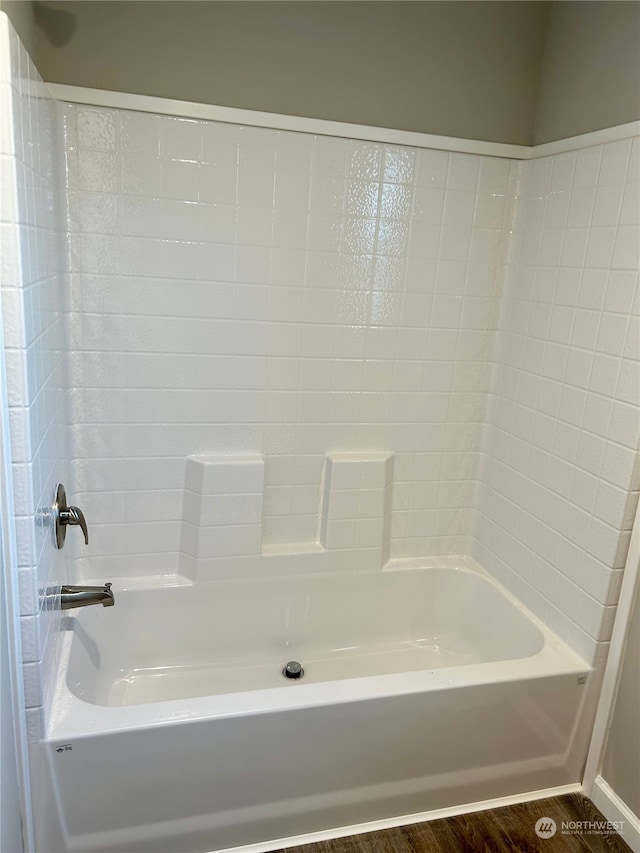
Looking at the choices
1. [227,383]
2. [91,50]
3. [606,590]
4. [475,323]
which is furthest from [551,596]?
[91,50]

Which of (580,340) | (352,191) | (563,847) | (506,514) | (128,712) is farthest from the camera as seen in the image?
(506,514)

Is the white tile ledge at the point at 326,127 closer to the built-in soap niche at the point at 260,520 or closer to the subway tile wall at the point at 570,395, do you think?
the subway tile wall at the point at 570,395

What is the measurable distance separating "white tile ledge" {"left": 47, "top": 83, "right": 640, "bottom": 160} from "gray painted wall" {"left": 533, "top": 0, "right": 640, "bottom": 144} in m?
0.04

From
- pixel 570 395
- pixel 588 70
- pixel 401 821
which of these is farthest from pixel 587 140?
pixel 401 821

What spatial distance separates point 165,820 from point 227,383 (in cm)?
126

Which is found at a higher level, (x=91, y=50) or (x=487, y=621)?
(x=91, y=50)

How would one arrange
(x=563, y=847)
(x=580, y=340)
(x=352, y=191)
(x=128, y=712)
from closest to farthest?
1. (x=128, y=712)
2. (x=563, y=847)
3. (x=580, y=340)
4. (x=352, y=191)

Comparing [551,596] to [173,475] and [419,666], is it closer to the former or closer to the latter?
[419,666]

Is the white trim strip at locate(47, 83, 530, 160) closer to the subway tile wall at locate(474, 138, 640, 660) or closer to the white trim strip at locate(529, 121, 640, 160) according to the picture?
the white trim strip at locate(529, 121, 640, 160)

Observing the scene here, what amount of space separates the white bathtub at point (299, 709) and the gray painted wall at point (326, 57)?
5.25 feet

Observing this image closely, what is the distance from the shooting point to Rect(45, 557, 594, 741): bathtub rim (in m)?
1.51

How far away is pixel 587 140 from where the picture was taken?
1848 mm

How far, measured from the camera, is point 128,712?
5.04 feet

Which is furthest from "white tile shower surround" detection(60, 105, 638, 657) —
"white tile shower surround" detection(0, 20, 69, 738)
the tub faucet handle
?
the tub faucet handle
